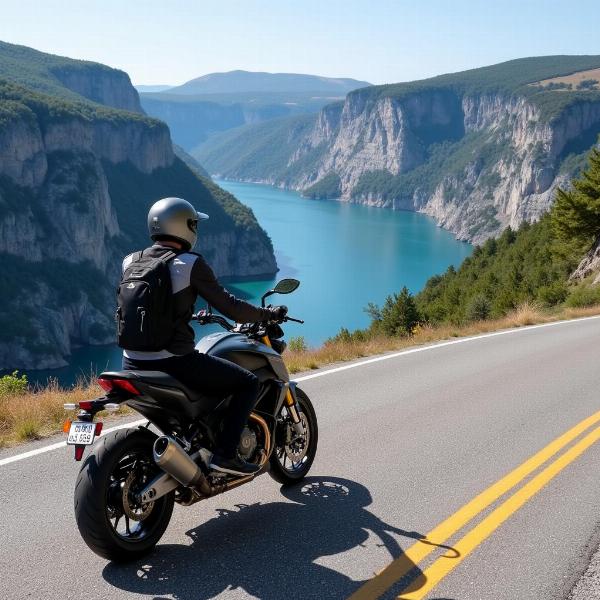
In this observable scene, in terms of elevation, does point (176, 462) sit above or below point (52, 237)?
above

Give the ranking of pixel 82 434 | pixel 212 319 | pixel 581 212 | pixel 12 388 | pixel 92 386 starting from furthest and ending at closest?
pixel 581 212 < pixel 12 388 < pixel 92 386 < pixel 212 319 < pixel 82 434

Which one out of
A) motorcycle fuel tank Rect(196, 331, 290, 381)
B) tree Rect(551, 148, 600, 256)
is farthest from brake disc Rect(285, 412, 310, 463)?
tree Rect(551, 148, 600, 256)

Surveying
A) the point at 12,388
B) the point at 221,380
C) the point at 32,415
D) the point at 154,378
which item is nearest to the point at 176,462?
the point at 154,378

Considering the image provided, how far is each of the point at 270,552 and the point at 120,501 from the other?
3.03ft

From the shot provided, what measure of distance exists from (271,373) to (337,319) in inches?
Answer: 3984

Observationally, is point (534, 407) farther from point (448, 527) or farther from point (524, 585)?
point (524, 585)

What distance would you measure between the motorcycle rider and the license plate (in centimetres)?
47

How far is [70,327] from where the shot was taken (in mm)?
112125

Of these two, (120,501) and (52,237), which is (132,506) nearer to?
(120,501)

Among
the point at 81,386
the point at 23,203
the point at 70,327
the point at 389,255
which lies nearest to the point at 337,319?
the point at 70,327

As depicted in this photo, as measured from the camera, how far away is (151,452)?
4223mm

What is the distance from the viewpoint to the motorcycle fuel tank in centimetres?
477

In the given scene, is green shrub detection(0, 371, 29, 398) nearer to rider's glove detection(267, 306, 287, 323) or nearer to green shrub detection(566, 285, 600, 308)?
rider's glove detection(267, 306, 287, 323)

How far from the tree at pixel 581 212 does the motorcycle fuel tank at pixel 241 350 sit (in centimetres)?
3406
